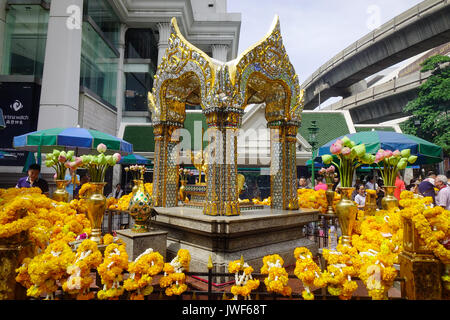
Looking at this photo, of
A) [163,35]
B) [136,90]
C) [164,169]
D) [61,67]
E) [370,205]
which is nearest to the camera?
[370,205]

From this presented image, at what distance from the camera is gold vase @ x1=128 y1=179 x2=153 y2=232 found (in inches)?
155

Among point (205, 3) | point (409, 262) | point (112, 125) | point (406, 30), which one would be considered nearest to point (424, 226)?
point (409, 262)

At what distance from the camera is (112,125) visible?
18.1 m

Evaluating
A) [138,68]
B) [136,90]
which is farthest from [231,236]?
[138,68]

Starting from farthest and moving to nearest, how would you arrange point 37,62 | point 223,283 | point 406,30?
point 406,30, point 37,62, point 223,283

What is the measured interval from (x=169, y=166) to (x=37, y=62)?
11189mm

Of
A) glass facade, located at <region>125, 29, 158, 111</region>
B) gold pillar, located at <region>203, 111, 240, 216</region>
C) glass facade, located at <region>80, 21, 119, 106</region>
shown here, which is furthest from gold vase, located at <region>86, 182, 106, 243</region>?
glass facade, located at <region>125, 29, 158, 111</region>

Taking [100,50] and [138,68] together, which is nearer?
[100,50]

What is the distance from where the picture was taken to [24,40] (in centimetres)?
1227

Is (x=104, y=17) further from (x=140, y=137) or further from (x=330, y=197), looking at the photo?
(x=330, y=197)

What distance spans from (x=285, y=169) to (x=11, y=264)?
450cm

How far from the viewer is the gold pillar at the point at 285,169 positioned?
17.6 ft

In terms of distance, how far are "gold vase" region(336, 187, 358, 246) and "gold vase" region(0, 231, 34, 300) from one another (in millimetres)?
3698
